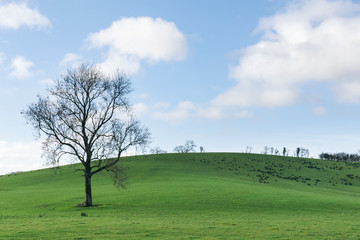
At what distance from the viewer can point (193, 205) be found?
127ft

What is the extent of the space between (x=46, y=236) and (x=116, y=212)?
15530 mm

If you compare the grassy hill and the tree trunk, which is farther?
the tree trunk

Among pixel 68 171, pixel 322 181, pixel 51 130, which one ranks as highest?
pixel 51 130

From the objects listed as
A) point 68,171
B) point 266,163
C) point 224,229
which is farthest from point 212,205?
point 266,163

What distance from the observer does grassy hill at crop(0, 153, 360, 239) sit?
2133 cm

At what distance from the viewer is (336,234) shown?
69.4 ft

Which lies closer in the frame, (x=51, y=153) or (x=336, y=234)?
(x=336, y=234)

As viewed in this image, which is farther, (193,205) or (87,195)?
(87,195)

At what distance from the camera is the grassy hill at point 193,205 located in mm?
21325

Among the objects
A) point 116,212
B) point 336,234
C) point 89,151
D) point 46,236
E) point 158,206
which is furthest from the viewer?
point 89,151

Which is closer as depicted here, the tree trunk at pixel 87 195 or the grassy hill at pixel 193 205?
the grassy hill at pixel 193 205

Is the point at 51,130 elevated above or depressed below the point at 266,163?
above

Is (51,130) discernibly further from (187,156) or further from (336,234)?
(187,156)

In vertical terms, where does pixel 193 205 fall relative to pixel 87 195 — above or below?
below
